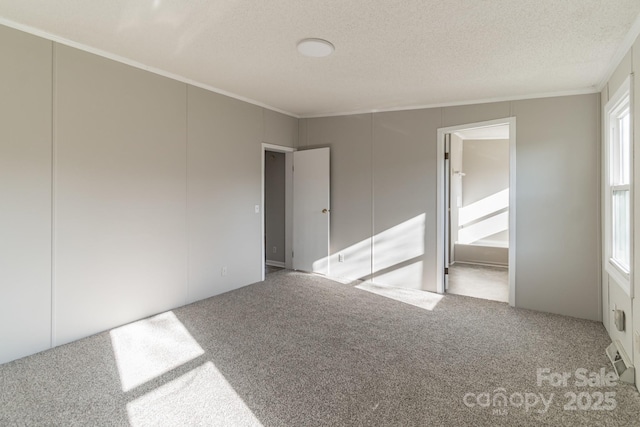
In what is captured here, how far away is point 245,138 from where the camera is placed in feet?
14.9

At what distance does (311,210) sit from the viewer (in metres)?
5.36

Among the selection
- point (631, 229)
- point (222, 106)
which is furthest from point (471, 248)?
point (222, 106)

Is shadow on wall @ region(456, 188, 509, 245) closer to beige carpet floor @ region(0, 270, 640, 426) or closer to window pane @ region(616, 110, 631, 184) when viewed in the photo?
beige carpet floor @ region(0, 270, 640, 426)

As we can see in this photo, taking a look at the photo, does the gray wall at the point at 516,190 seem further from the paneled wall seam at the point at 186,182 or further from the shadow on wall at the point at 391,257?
the paneled wall seam at the point at 186,182

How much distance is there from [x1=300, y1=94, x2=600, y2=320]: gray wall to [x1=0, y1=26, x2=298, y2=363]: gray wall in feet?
5.71

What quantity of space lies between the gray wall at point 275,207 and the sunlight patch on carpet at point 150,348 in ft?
9.28

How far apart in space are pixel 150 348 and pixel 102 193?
4.72ft

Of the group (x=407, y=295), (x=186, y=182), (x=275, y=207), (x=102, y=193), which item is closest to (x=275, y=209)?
(x=275, y=207)

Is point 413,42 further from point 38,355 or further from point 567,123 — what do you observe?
point 38,355

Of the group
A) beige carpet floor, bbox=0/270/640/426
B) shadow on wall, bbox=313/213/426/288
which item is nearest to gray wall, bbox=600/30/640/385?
beige carpet floor, bbox=0/270/640/426

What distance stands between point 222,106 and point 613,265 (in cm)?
439

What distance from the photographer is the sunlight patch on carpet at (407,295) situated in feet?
13.3

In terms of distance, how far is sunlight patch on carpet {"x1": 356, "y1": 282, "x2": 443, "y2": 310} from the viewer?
404 centimetres

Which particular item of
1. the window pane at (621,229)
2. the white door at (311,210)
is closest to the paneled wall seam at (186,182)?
the white door at (311,210)
